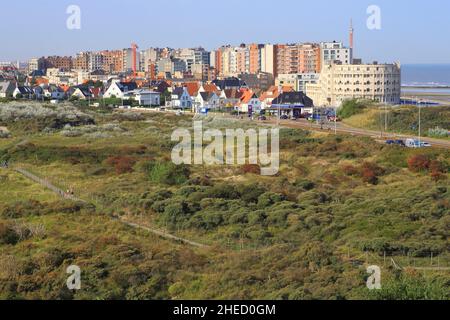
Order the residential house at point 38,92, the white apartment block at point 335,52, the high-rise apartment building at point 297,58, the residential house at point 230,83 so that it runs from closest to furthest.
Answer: the residential house at point 38,92 → the residential house at point 230,83 → the white apartment block at point 335,52 → the high-rise apartment building at point 297,58

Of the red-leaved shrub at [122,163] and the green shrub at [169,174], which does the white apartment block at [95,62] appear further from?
the green shrub at [169,174]

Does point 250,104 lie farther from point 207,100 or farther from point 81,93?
point 81,93

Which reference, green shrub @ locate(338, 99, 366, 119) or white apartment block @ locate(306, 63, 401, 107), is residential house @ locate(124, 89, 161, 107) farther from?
green shrub @ locate(338, 99, 366, 119)

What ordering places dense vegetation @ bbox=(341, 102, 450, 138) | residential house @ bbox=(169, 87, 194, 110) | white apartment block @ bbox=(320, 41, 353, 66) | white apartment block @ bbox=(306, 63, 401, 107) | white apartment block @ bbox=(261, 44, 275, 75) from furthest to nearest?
white apartment block @ bbox=(261, 44, 275, 75)
white apartment block @ bbox=(320, 41, 353, 66)
residential house @ bbox=(169, 87, 194, 110)
white apartment block @ bbox=(306, 63, 401, 107)
dense vegetation @ bbox=(341, 102, 450, 138)

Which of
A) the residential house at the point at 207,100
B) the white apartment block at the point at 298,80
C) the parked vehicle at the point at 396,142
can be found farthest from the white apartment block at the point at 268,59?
the parked vehicle at the point at 396,142

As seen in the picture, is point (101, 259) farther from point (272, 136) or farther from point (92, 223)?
point (272, 136)

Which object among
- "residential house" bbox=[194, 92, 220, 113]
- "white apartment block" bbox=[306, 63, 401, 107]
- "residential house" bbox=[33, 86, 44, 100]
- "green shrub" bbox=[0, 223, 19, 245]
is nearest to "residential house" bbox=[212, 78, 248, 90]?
"residential house" bbox=[194, 92, 220, 113]

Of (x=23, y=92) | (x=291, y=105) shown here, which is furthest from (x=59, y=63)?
(x=291, y=105)
